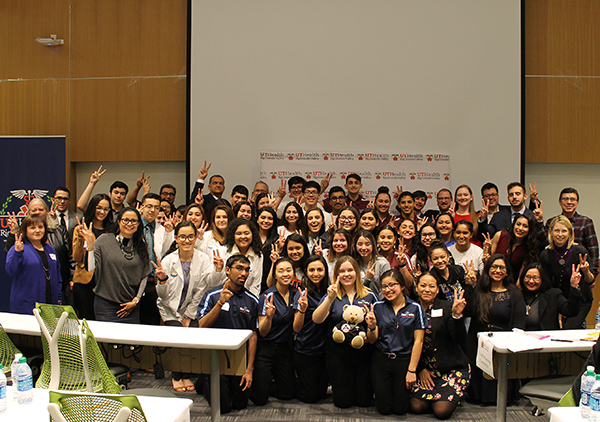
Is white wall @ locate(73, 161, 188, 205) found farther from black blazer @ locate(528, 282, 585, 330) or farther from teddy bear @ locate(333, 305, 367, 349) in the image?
black blazer @ locate(528, 282, 585, 330)

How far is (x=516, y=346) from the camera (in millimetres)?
3064

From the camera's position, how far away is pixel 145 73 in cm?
680

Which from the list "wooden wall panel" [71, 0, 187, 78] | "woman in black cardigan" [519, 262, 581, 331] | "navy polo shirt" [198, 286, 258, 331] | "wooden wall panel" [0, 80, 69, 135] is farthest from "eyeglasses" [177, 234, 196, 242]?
"wooden wall panel" [0, 80, 69, 135]

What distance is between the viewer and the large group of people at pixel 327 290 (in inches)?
146

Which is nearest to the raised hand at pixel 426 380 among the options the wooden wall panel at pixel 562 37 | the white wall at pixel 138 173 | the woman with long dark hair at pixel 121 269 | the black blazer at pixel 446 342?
the black blazer at pixel 446 342

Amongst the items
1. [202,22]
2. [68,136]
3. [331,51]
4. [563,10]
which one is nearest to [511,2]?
[563,10]

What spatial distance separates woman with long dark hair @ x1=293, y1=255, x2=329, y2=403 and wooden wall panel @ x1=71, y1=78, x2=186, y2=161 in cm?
357

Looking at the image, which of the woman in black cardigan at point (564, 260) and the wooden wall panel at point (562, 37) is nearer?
the woman in black cardigan at point (564, 260)

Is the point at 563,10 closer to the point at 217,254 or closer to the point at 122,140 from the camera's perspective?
the point at 217,254

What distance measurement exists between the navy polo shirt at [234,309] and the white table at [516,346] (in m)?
1.62

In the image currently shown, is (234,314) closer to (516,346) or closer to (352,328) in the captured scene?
(352,328)

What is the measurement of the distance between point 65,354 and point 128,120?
4.79 meters

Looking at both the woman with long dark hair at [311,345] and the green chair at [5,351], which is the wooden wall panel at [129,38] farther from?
the green chair at [5,351]

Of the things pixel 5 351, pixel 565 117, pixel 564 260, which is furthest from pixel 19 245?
pixel 565 117
